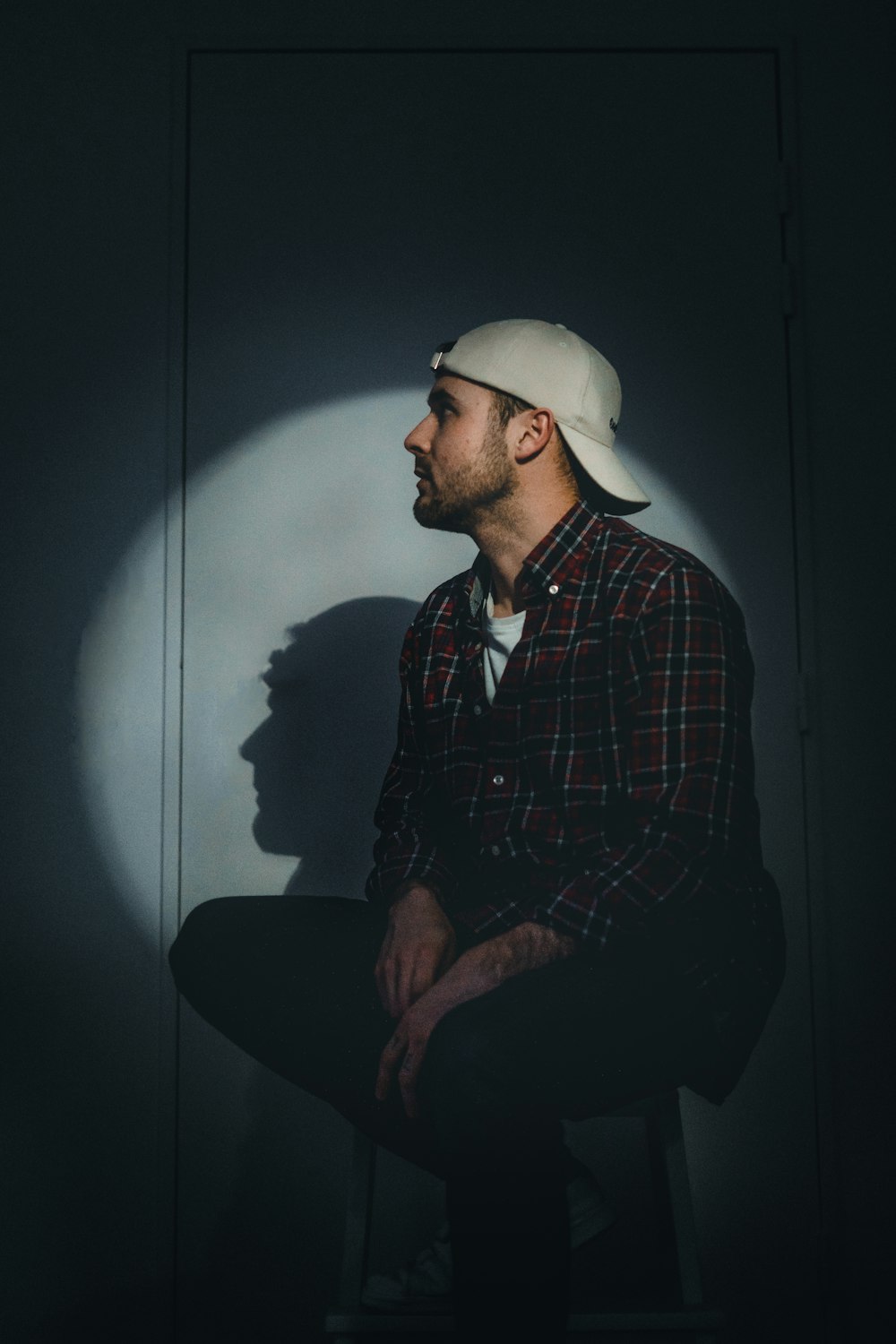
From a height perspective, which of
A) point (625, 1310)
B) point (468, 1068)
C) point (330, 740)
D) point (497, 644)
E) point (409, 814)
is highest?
point (497, 644)

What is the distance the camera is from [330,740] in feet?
5.55

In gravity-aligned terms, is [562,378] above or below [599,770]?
above

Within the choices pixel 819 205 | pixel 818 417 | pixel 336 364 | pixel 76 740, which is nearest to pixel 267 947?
pixel 76 740

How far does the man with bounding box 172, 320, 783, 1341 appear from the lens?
119 centimetres

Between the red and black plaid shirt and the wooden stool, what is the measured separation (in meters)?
0.21

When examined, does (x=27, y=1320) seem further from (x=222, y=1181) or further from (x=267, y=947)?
(x=267, y=947)

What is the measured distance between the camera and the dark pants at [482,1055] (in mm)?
1147

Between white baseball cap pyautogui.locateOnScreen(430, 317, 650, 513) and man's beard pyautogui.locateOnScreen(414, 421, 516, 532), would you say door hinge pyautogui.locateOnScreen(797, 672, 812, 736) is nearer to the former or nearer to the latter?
white baseball cap pyautogui.locateOnScreen(430, 317, 650, 513)

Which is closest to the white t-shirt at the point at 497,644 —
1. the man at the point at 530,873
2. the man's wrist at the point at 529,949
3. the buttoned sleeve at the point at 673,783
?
the man at the point at 530,873

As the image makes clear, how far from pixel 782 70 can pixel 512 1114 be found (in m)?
1.72

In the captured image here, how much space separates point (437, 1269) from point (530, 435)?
1.18 meters

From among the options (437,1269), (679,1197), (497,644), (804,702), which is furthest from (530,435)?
(437,1269)

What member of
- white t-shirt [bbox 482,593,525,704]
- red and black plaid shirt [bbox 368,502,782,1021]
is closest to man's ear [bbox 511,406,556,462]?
red and black plaid shirt [bbox 368,502,782,1021]

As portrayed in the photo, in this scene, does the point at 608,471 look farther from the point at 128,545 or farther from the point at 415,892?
the point at 128,545
